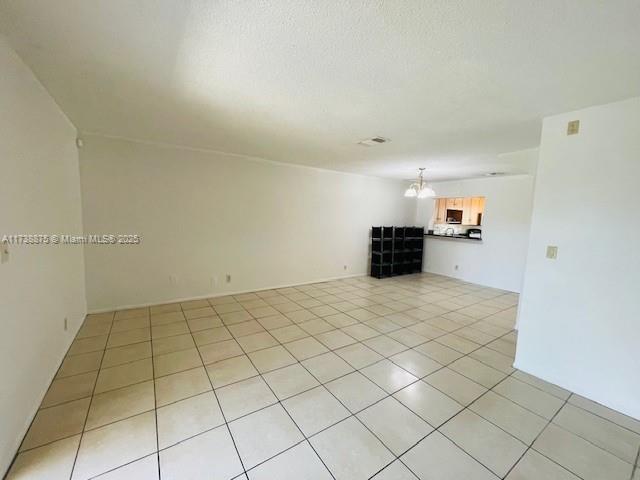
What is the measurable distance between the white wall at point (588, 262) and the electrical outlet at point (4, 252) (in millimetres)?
3931

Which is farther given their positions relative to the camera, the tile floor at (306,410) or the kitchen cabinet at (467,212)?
the kitchen cabinet at (467,212)

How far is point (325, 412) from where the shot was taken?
6.11 feet

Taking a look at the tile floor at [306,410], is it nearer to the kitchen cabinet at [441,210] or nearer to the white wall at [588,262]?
the white wall at [588,262]

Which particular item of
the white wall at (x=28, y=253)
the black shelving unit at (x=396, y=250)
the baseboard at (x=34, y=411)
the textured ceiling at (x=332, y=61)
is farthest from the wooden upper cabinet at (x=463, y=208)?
the baseboard at (x=34, y=411)

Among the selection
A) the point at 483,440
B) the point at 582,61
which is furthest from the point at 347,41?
the point at 483,440

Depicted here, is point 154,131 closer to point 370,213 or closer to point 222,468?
point 222,468

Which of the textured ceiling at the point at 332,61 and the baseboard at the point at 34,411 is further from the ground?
the textured ceiling at the point at 332,61

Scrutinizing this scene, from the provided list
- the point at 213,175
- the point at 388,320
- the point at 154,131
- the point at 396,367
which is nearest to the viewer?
the point at 396,367

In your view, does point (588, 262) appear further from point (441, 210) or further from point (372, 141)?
point (441, 210)

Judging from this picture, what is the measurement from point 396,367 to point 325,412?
0.92 m

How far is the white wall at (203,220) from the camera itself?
11.1ft

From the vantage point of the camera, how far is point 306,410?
188 centimetres

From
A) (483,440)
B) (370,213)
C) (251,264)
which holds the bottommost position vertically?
(483,440)

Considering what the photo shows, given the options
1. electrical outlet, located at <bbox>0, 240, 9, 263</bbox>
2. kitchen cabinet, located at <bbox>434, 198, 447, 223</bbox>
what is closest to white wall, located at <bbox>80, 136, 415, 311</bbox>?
electrical outlet, located at <bbox>0, 240, 9, 263</bbox>
